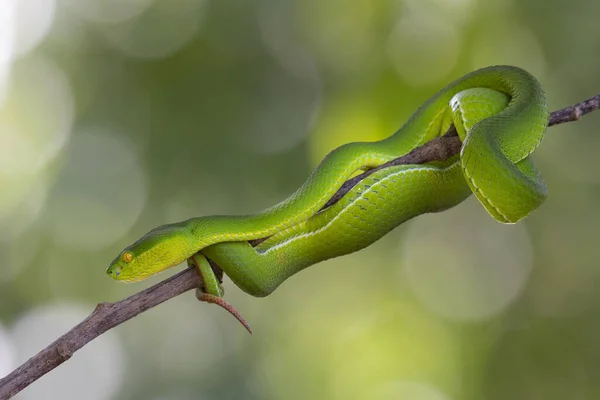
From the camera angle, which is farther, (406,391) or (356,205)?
(406,391)

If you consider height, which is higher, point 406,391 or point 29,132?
point 29,132

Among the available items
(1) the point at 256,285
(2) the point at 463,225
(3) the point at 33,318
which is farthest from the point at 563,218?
(3) the point at 33,318

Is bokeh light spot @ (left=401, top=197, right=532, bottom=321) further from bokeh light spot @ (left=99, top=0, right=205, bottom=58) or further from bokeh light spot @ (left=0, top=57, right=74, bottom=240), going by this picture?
bokeh light spot @ (left=0, top=57, right=74, bottom=240)

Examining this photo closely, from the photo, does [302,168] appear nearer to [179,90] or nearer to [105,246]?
[179,90]

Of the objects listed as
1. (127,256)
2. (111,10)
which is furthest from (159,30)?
(127,256)

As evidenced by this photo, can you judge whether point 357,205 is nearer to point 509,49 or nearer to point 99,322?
point 99,322

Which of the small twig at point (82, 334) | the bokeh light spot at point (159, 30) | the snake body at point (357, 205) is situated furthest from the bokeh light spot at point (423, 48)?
the small twig at point (82, 334)

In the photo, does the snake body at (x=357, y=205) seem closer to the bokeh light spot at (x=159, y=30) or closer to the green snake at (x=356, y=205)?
the green snake at (x=356, y=205)

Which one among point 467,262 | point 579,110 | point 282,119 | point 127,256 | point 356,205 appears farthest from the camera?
point 282,119
